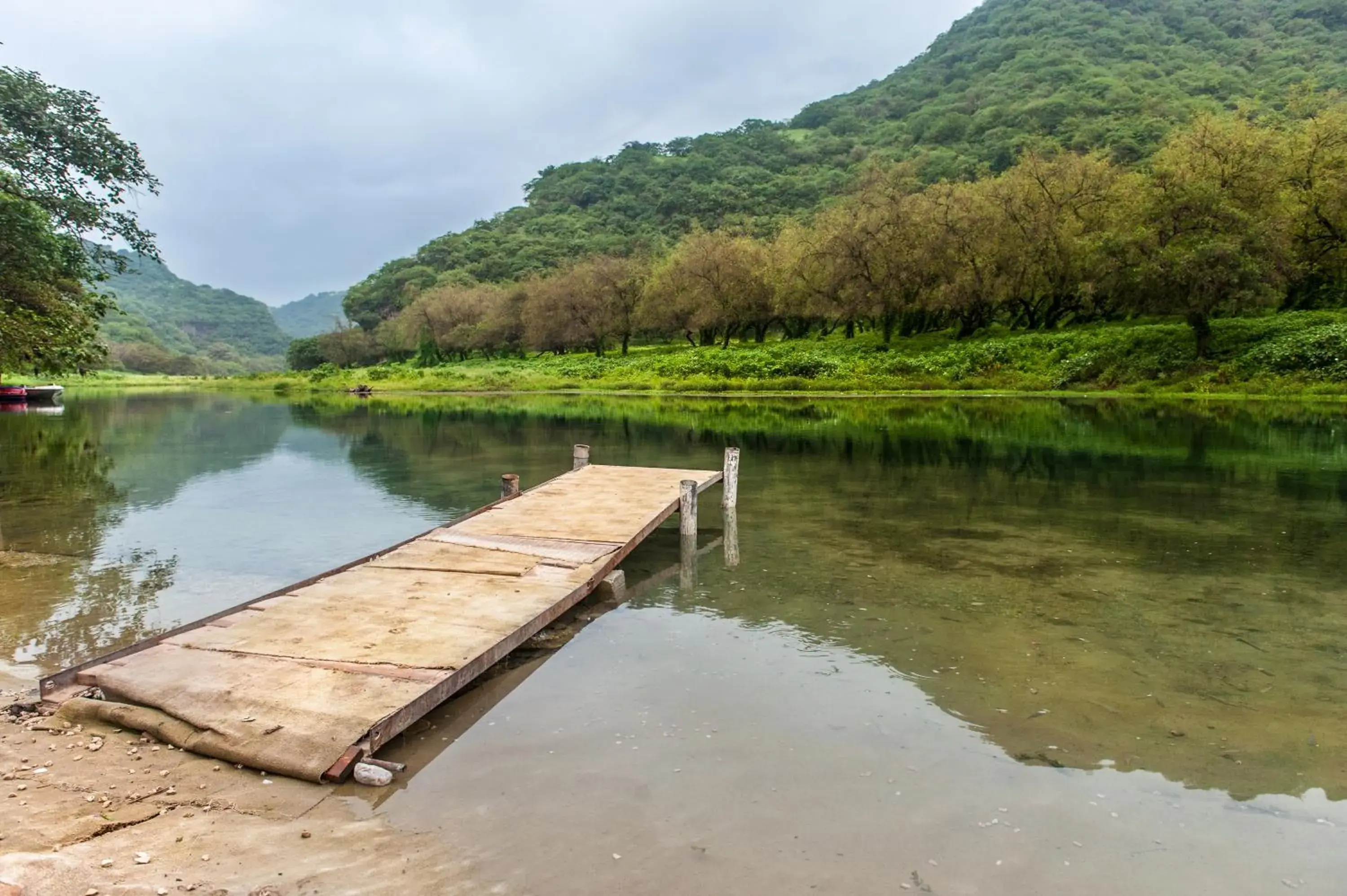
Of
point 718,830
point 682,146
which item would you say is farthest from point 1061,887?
point 682,146

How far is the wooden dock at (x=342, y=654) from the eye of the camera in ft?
18.6

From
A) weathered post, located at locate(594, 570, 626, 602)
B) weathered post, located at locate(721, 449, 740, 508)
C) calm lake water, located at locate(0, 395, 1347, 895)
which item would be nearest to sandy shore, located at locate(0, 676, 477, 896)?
calm lake water, located at locate(0, 395, 1347, 895)

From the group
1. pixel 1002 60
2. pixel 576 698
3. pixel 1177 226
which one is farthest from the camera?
pixel 1002 60

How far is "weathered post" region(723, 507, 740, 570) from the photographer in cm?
1237

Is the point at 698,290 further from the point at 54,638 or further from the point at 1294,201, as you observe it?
the point at 54,638

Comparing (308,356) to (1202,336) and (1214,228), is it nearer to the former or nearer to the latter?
(1202,336)

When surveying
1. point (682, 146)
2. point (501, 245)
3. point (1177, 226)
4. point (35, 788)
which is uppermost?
point (682, 146)

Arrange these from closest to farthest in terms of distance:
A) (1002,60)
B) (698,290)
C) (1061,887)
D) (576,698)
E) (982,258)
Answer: (1061,887), (576,698), (982,258), (698,290), (1002,60)

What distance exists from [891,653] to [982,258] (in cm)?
4726

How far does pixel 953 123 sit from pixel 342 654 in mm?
126201

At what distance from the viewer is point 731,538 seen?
45.8ft

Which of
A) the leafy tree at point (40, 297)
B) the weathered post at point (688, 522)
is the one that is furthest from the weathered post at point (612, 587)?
the leafy tree at point (40, 297)

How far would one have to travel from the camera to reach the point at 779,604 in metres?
10.0

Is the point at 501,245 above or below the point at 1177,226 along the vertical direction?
above
